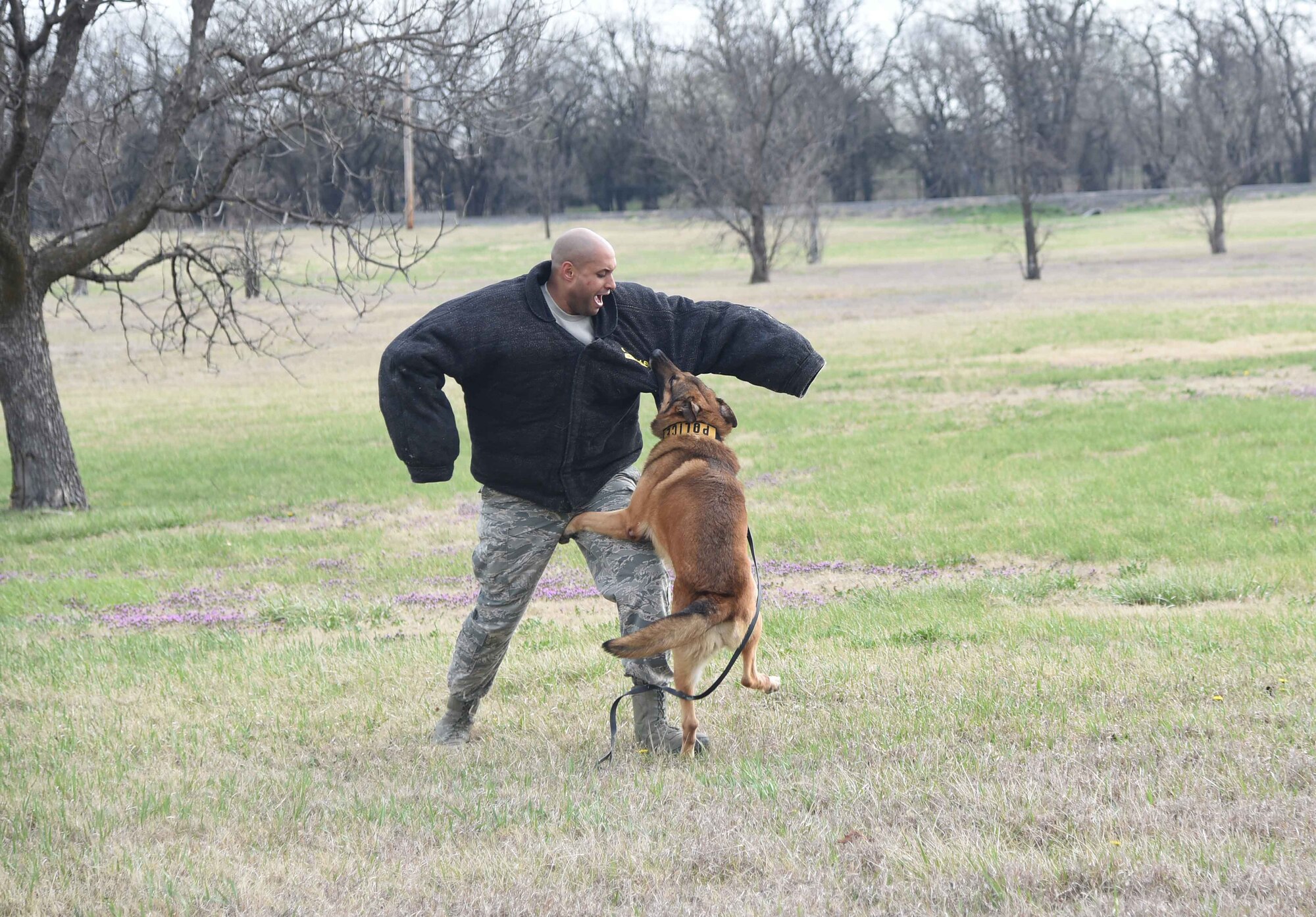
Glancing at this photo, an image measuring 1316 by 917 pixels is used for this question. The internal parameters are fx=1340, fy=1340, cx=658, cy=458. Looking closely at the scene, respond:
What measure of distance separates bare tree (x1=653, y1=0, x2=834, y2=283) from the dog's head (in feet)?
135

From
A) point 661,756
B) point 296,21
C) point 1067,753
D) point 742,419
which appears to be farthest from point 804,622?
point 742,419

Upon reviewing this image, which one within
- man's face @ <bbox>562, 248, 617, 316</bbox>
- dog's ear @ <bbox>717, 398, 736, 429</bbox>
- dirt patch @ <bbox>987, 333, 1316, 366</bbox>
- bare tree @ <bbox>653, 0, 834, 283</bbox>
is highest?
bare tree @ <bbox>653, 0, 834, 283</bbox>

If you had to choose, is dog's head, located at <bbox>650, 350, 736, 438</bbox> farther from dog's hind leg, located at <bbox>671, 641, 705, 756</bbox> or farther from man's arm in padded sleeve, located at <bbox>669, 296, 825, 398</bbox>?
dog's hind leg, located at <bbox>671, 641, 705, 756</bbox>

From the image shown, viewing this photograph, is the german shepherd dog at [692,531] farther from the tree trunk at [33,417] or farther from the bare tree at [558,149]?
the bare tree at [558,149]

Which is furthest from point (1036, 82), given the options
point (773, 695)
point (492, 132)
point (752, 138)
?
point (773, 695)

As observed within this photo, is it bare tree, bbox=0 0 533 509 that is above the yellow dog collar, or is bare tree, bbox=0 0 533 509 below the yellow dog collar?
above

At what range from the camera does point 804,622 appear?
7.70 meters

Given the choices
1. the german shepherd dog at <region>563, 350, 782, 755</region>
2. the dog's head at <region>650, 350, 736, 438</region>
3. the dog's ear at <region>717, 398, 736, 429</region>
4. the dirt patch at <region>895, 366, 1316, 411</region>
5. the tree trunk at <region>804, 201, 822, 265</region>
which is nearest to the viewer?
the german shepherd dog at <region>563, 350, 782, 755</region>

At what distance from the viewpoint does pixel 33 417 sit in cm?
1405

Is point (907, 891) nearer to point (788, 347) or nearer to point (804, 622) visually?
point (788, 347)

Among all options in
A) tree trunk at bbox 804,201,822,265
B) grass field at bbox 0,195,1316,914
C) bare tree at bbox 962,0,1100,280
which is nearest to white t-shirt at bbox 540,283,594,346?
grass field at bbox 0,195,1316,914

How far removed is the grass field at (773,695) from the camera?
3.73 meters

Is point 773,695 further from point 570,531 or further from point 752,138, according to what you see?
point 752,138

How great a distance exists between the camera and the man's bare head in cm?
515
